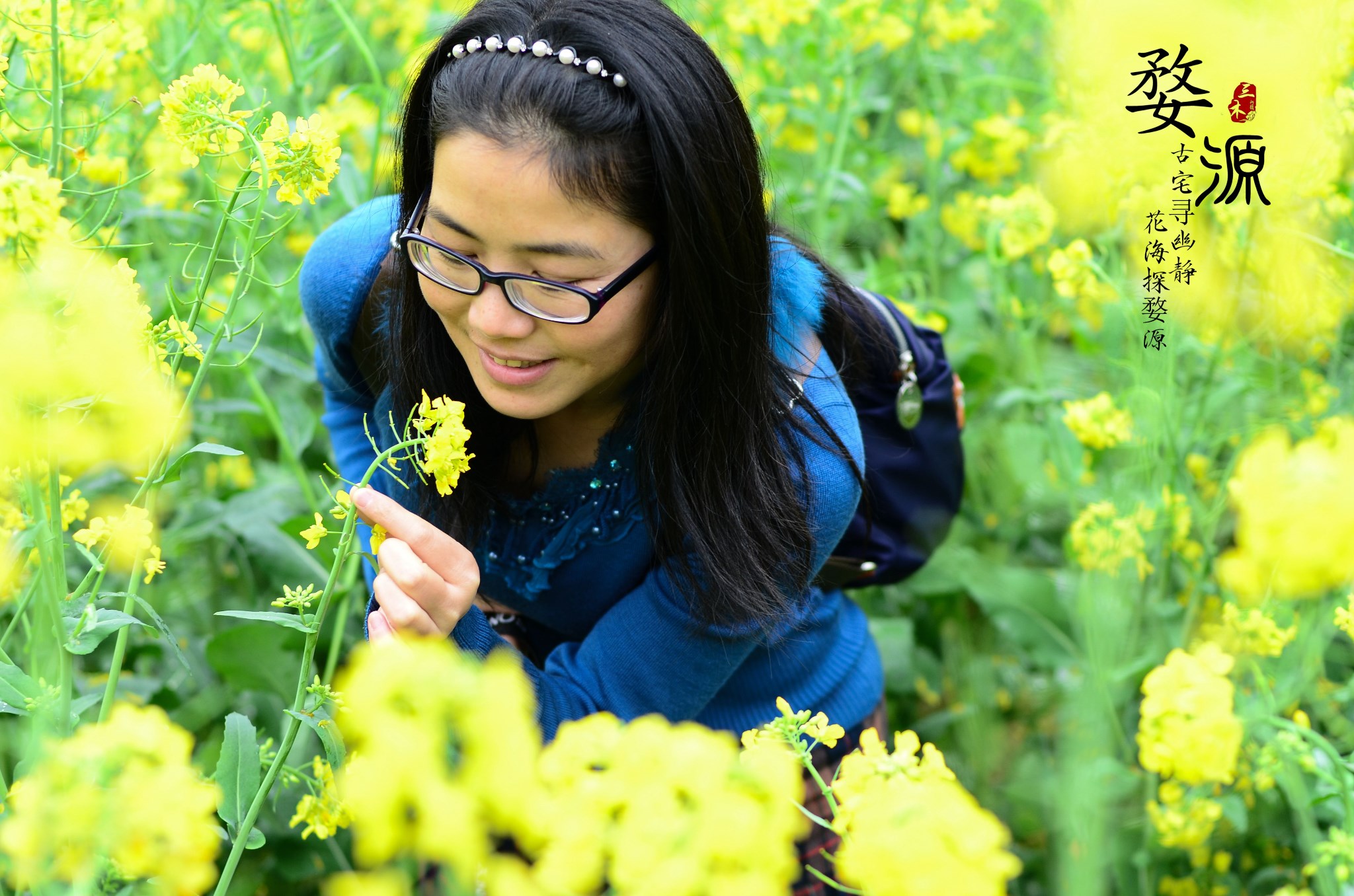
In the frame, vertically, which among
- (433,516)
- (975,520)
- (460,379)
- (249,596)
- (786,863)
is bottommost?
(249,596)

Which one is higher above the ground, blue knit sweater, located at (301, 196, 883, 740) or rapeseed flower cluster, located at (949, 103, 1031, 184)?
rapeseed flower cluster, located at (949, 103, 1031, 184)

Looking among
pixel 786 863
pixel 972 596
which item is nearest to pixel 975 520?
pixel 972 596

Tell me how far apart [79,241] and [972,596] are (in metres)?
1.50

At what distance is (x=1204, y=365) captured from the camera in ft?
6.51

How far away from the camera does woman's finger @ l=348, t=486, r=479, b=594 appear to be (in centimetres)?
101

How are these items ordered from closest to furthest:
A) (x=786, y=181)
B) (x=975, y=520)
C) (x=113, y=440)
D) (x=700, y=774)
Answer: (x=700, y=774) < (x=113, y=440) < (x=975, y=520) < (x=786, y=181)

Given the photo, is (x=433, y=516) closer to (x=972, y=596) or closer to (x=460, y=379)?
(x=460, y=379)

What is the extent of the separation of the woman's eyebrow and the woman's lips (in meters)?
0.12

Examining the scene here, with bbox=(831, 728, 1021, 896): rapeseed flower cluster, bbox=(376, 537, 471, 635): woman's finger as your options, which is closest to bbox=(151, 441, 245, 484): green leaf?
bbox=(376, 537, 471, 635): woman's finger

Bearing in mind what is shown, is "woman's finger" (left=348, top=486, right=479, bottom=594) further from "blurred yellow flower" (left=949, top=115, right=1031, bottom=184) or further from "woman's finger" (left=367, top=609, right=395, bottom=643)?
"blurred yellow flower" (left=949, top=115, right=1031, bottom=184)

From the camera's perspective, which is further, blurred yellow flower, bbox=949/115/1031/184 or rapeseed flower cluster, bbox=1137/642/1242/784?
blurred yellow flower, bbox=949/115/1031/184

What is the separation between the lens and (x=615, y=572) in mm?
1481

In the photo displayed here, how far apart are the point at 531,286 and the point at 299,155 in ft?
0.77

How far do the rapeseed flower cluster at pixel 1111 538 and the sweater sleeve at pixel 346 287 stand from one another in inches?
34.9
